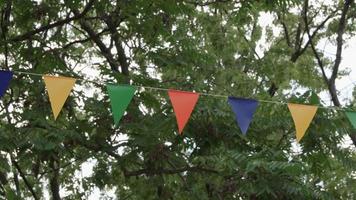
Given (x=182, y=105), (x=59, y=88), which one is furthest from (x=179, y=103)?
(x=59, y=88)

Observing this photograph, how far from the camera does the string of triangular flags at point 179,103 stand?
3531 mm

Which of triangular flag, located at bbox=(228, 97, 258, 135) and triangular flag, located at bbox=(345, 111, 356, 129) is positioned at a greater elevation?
triangular flag, located at bbox=(228, 97, 258, 135)

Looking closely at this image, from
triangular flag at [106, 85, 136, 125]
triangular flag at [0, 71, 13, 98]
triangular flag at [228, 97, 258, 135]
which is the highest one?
triangular flag at [0, 71, 13, 98]

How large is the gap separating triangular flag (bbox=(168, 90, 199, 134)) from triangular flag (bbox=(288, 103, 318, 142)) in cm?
68

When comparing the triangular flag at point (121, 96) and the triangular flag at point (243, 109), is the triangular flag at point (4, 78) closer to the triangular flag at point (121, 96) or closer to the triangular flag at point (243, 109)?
the triangular flag at point (121, 96)

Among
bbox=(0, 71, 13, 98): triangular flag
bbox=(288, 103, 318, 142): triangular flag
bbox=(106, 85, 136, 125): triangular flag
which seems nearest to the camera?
bbox=(0, 71, 13, 98): triangular flag

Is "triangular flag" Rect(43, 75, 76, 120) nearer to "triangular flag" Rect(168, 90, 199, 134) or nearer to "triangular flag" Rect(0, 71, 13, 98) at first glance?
"triangular flag" Rect(0, 71, 13, 98)

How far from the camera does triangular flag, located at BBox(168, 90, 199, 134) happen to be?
3.67m

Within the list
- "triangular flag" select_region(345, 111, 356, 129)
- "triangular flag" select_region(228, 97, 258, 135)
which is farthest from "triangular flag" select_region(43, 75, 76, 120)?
"triangular flag" select_region(345, 111, 356, 129)

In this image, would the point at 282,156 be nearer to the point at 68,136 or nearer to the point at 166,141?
the point at 166,141

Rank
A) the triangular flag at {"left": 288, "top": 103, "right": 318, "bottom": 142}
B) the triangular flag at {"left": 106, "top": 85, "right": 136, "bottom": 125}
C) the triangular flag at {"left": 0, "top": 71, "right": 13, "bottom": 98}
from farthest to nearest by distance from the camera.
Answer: the triangular flag at {"left": 288, "top": 103, "right": 318, "bottom": 142}
the triangular flag at {"left": 106, "top": 85, "right": 136, "bottom": 125}
the triangular flag at {"left": 0, "top": 71, "right": 13, "bottom": 98}

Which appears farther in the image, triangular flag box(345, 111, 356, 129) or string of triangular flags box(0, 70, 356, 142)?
triangular flag box(345, 111, 356, 129)

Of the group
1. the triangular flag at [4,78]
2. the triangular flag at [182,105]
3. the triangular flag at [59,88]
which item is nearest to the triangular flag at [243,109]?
the triangular flag at [182,105]

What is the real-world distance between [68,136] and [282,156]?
63.7 inches
